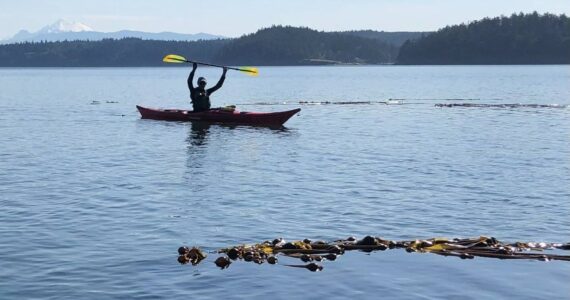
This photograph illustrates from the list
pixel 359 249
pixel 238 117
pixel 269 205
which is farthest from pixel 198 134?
pixel 359 249

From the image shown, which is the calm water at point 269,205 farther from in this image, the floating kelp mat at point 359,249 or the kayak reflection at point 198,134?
the floating kelp mat at point 359,249

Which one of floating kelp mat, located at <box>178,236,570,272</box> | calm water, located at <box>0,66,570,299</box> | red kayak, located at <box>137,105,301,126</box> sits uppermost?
red kayak, located at <box>137,105,301,126</box>

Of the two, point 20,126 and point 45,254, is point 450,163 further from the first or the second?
point 20,126

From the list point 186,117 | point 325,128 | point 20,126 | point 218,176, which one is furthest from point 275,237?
point 20,126

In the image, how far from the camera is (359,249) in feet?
57.1

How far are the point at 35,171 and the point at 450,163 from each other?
15.9 metres

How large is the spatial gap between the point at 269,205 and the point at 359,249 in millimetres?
5909

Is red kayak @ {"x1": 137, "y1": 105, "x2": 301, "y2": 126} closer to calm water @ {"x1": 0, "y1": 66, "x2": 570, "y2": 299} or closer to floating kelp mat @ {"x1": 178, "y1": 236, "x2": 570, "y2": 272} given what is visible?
calm water @ {"x1": 0, "y1": 66, "x2": 570, "y2": 299}

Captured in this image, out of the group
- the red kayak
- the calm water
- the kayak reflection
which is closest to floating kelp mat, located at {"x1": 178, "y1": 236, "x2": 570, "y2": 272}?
the calm water

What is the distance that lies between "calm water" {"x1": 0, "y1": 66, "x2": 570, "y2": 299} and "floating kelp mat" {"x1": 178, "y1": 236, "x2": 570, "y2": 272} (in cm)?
32

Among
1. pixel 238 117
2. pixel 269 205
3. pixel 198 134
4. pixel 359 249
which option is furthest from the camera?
pixel 238 117

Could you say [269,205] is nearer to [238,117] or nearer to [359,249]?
[359,249]

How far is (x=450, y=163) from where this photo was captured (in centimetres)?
3256

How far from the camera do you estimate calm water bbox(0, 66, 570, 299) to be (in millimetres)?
15180
